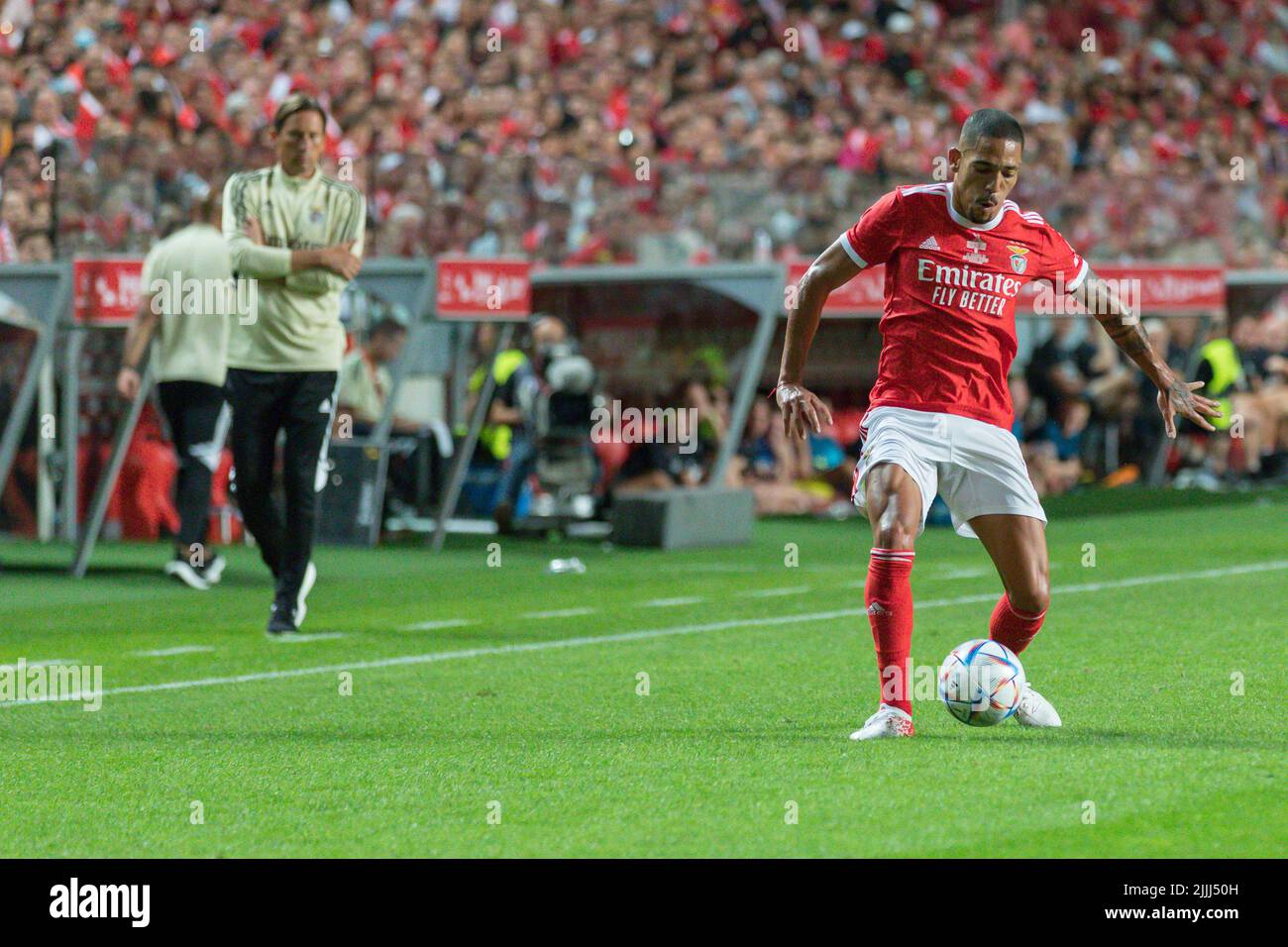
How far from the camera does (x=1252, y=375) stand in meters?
21.1

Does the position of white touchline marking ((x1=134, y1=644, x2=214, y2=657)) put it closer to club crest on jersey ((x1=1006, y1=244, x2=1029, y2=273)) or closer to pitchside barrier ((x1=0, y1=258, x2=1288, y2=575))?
pitchside barrier ((x1=0, y1=258, x2=1288, y2=575))

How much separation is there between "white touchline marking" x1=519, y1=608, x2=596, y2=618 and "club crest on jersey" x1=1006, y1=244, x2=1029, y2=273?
14.7 ft

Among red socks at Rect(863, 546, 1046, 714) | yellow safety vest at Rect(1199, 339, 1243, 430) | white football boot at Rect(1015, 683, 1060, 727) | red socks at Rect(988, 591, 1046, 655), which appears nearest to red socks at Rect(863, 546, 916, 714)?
red socks at Rect(863, 546, 1046, 714)

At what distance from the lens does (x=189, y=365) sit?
513 inches

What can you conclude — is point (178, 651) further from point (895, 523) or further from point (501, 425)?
point (501, 425)

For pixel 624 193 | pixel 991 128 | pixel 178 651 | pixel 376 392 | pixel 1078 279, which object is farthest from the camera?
pixel 624 193

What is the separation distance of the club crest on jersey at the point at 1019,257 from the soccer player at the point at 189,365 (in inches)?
270

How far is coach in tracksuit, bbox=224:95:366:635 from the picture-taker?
10125 mm

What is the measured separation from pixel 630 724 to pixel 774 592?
4.91 m

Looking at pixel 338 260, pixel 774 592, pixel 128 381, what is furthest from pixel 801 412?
pixel 128 381

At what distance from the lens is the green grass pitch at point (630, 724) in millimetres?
5484

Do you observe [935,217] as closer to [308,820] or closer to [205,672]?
[308,820]

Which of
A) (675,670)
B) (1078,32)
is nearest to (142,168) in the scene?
(675,670)

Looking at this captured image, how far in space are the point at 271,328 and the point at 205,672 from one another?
1.84 meters
